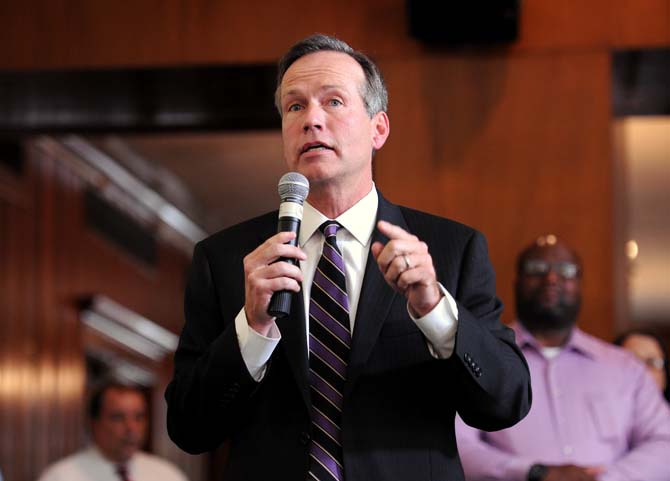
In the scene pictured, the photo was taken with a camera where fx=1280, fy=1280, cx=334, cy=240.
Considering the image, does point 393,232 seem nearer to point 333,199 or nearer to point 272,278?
point 272,278

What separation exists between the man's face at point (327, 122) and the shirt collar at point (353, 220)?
4 centimetres

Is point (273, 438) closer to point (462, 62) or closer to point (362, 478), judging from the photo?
point (362, 478)

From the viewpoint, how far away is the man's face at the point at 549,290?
443 centimetres

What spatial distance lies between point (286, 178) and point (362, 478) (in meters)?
0.55

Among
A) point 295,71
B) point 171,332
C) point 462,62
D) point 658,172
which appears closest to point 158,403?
point 171,332

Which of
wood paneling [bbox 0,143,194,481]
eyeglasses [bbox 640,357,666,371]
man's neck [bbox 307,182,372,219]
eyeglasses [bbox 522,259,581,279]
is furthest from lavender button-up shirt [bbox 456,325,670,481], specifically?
wood paneling [bbox 0,143,194,481]

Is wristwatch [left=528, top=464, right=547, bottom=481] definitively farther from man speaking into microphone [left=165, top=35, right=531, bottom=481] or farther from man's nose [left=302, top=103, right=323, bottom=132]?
man's nose [left=302, top=103, right=323, bottom=132]

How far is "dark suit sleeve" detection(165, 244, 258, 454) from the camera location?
7.35 feet

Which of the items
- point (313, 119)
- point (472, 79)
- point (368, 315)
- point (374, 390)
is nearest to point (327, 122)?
point (313, 119)

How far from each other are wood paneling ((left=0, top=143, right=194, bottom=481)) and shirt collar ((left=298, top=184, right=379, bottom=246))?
6.17m

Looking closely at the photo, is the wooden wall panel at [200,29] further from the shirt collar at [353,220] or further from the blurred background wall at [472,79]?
the shirt collar at [353,220]

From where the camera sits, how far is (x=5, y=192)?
8.44m

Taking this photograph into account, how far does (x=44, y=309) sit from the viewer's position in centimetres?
908

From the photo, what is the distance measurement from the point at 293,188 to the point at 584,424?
88.8 inches
